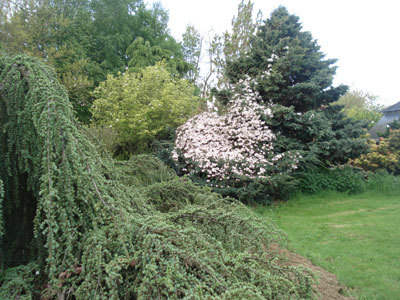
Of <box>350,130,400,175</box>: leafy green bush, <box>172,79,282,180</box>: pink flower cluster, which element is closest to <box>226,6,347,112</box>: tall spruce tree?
<box>172,79,282,180</box>: pink flower cluster

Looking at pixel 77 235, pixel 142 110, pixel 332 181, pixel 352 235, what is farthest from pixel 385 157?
pixel 77 235

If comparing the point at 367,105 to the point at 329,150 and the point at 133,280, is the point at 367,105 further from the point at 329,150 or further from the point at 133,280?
the point at 133,280

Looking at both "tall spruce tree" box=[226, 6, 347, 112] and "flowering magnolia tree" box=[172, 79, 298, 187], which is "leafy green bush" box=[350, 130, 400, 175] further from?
"flowering magnolia tree" box=[172, 79, 298, 187]

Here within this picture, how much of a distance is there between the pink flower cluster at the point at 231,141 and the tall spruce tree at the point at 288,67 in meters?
0.75

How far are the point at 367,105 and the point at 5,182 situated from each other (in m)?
34.9

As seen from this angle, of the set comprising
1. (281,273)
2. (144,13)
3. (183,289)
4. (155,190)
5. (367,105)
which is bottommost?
(281,273)

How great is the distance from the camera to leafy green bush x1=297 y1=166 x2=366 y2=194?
930 cm

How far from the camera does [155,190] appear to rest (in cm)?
345

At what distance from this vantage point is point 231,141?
897 centimetres

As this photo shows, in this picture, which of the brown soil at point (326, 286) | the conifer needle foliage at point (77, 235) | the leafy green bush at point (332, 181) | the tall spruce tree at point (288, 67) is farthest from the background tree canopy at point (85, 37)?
the brown soil at point (326, 286)

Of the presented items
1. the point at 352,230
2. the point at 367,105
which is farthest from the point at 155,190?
the point at 367,105

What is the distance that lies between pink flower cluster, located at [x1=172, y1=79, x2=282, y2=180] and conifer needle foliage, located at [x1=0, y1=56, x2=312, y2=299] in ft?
18.8

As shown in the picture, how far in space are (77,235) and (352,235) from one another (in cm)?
533

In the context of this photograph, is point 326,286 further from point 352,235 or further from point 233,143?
point 233,143
